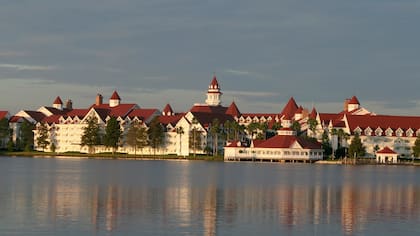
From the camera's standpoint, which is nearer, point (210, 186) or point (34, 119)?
point (210, 186)

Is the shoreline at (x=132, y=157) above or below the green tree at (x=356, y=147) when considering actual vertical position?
below

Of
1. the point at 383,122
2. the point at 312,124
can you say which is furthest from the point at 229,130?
the point at 383,122

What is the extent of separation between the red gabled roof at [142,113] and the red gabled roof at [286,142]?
24.2 metres

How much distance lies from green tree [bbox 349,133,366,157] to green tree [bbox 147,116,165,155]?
2754 cm

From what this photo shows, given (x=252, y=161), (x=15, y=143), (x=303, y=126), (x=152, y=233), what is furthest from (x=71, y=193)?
(x=15, y=143)

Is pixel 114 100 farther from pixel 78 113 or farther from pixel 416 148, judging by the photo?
pixel 416 148

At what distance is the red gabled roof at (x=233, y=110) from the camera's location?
485ft

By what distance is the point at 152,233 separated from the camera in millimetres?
31953

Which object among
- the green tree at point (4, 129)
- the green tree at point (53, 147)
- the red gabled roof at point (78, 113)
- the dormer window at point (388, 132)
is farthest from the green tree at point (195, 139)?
the green tree at point (4, 129)

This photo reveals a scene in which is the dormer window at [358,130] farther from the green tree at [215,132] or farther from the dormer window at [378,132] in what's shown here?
the green tree at [215,132]

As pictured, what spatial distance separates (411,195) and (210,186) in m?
12.6

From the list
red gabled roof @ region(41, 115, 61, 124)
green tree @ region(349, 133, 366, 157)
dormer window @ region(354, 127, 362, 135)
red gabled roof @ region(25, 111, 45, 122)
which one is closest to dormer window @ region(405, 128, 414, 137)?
dormer window @ region(354, 127, 362, 135)

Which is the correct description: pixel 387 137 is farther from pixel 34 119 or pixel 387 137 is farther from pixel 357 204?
pixel 357 204

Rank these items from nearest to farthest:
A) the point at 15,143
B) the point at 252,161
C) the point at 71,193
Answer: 1. the point at 71,193
2. the point at 252,161
3. the point at 15,143
